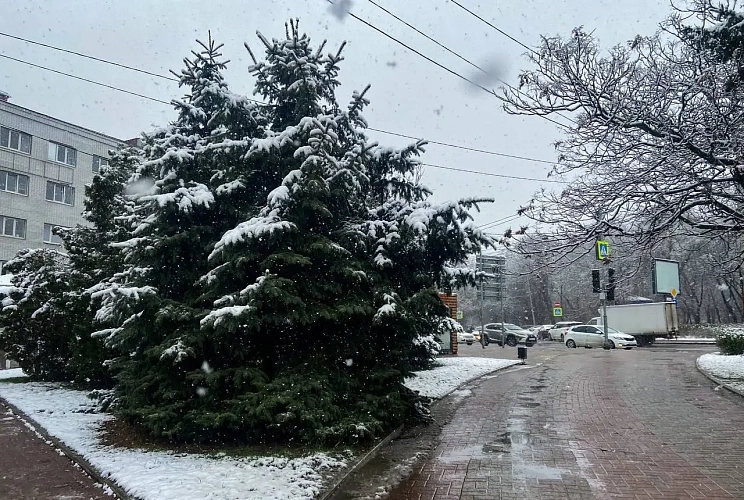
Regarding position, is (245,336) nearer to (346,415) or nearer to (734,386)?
(346,415)

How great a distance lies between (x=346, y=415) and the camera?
819 centimetres

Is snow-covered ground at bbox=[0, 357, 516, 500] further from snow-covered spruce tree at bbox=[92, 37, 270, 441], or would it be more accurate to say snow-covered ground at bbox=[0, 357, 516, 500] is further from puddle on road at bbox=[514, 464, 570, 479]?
puddle on road at bbox=[514, 464, 570, 479]

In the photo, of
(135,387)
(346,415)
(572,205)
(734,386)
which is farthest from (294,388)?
(734,386)

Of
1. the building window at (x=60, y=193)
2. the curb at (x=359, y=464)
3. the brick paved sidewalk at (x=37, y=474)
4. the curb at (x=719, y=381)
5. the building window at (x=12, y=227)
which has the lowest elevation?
the brick paved sidewalk at (x=37, y=474)

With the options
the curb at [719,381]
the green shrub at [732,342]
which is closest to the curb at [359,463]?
the curb at [719,381]

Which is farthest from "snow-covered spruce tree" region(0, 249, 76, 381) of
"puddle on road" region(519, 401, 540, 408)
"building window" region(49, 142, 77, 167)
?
"building window" region(49, 142, 77, 167)

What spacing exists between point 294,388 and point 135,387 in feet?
8.29

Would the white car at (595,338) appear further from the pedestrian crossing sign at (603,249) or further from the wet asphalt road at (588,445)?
the pedestrian crossing sign at (603,249)

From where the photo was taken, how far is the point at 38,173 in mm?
38062

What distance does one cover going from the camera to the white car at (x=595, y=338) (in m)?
32.6

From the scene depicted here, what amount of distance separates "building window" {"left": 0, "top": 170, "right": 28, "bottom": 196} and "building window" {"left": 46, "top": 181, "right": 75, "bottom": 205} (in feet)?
4.90

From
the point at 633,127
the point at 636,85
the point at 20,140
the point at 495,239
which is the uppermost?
the point at 20,140

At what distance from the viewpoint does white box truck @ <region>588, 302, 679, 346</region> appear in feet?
123

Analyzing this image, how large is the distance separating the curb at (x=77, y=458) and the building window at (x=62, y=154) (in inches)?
1270
